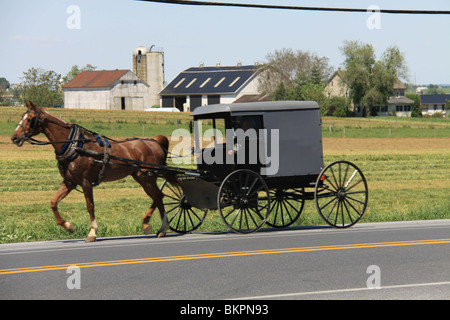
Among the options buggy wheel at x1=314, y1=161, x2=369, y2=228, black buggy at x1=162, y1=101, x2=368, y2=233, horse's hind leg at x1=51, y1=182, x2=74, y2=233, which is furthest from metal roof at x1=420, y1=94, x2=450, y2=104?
horse's hind leg at x1=51, y1=182, x2=74, y2=233

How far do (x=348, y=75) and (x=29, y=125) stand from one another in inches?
3974

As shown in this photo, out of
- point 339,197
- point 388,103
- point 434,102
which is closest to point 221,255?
point 339,197

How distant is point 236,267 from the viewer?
31.0 feet

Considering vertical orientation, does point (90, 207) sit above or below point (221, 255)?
above

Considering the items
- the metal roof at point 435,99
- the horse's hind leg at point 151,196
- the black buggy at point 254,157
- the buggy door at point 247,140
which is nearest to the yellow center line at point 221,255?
the black buggy at point 254,157

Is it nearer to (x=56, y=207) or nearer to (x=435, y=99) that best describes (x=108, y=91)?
(x=435, y=99)

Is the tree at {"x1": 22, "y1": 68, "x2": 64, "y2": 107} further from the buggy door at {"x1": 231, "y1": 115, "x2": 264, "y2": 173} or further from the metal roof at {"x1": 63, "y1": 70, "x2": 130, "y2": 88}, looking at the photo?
the buggy door at {"x1": 231, "y1": 115, "x2": 264, "y2": 173}

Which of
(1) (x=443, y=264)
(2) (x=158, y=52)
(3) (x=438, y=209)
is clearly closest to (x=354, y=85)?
(2) (x=158, y=52)

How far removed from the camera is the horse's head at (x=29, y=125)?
1167cm

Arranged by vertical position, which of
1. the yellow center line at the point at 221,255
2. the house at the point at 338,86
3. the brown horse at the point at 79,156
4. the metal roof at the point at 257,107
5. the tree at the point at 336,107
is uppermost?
the house at the point at 338,86

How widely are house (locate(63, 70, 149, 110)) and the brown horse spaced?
94285 millimetres

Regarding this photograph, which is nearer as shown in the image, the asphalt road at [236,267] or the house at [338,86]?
the asphalt road at [236,267]

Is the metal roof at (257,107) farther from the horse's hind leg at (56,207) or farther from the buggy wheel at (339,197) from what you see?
the horse's hind leg at (56,207)
